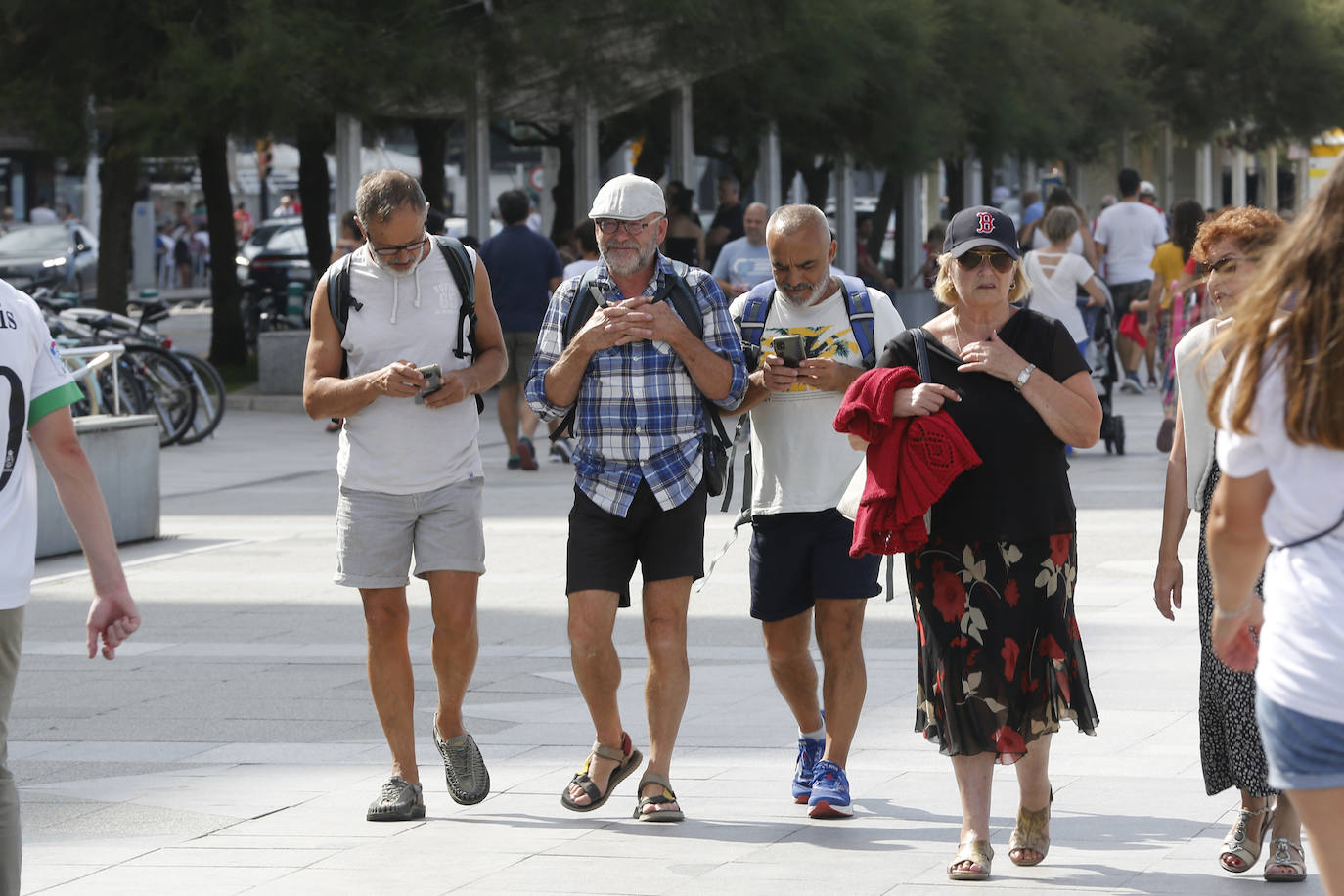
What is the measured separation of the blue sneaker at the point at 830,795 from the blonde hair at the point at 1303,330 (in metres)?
2.92

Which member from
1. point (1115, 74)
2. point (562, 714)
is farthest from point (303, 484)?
point (1115, 74)

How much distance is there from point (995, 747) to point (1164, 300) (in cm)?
1091

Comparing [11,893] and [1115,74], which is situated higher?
[1115,74]

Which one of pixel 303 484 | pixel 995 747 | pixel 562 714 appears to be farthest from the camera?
pixel 303 484

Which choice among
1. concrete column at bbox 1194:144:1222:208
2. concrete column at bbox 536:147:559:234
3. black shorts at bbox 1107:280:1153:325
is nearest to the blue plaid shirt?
black shorts at bbox 1107:280:1153:325

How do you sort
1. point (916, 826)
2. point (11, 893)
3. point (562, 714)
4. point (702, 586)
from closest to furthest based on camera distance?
point (11, 893)
point (916, 826)
point (562, 714)
point (702, 586)

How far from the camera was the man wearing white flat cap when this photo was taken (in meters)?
6.07

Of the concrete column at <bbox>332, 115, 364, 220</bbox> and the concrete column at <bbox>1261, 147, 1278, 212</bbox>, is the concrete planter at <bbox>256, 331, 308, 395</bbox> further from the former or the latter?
the concrete column at <bbox>1261, 147, 1278, 212</bbox>

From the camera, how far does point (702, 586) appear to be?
10289 mm

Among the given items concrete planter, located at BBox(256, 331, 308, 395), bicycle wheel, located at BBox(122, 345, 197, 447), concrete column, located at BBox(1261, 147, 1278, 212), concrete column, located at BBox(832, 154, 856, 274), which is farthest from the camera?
concrete column, located at BBox(1261, 147, 1278, 212)

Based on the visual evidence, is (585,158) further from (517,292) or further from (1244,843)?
(1244,843)

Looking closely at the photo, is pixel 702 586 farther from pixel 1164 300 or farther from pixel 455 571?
pixel 1164 300

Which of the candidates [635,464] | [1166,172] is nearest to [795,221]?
[635,464]

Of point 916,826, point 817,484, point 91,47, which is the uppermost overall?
point 91,47
